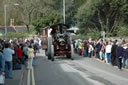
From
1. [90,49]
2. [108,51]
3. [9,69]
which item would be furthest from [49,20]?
[9,69]

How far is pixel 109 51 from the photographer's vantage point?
22156 mm

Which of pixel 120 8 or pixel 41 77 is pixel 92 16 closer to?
pixel 120 8

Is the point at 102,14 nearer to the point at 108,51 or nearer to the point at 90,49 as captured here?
the point at 90,49

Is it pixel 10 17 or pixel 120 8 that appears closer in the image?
pixel 120 8

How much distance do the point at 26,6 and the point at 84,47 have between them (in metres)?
42.5

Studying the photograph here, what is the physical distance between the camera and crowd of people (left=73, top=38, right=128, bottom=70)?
1867 cm

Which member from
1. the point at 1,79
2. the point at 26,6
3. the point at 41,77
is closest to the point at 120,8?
the point at 26,6

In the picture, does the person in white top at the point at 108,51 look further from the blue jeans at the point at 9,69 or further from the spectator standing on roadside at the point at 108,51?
the blue jeans at the point at 9,69

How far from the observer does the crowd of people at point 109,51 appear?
18.7 m

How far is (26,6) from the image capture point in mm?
69625

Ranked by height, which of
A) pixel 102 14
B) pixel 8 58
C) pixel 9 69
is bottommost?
pixel 9 69

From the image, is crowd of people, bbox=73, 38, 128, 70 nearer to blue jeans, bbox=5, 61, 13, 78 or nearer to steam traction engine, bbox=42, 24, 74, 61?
steam traction engine, bbox=42, 24, 74, 61

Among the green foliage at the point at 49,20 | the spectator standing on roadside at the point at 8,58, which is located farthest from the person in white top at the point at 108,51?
the green foliage at the point at 49,20

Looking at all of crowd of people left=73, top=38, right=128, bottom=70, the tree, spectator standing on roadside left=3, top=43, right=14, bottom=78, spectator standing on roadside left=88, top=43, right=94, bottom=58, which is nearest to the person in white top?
crowd of people left=73, top=38, right=128, bottom=70
